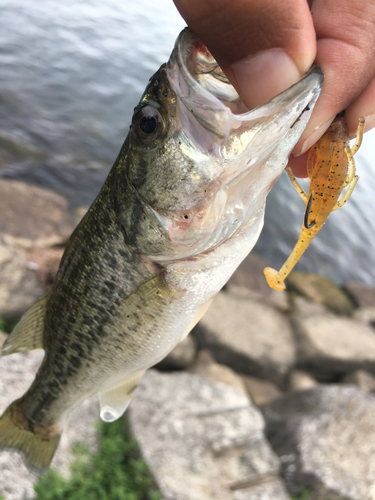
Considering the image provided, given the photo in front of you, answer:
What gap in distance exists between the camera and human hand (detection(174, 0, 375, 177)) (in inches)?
59.9

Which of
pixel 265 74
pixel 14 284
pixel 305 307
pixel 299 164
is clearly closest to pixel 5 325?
pixel 14 284

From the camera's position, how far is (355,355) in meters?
7.78

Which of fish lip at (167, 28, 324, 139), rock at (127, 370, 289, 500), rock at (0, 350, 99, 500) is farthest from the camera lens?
rock at (127, 370, 289, 500)

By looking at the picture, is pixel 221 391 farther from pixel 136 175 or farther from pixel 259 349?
pixel 136 175

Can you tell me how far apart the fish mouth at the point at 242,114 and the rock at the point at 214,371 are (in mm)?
5455

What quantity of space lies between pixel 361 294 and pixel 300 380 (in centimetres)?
554

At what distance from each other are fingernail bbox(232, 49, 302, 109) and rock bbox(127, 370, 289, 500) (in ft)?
12.4

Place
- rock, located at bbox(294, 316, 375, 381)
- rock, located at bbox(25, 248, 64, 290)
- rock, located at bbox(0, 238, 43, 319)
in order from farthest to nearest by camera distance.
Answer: rock, located at bbox(294, 316, 375, 381)
rock, located at bbox(25, 248, 64, 290)
rock, located at bbox(0, 238, 43, 319)

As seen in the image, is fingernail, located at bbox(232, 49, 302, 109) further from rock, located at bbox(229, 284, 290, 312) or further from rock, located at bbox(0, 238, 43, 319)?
rock, located at bbox(229, 284, 290, 312)

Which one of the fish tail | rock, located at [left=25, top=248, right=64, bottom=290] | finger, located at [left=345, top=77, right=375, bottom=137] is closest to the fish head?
finger, located at [left=345, top=77, right=375, bottom=137]

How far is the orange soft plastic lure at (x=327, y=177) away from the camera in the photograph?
173 cm

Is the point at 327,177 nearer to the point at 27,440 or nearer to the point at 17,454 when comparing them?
the point at 27,440

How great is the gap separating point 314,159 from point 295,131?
313 millimetres

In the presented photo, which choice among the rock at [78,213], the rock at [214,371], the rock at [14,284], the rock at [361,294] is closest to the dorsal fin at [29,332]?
the rock at [14,284]
